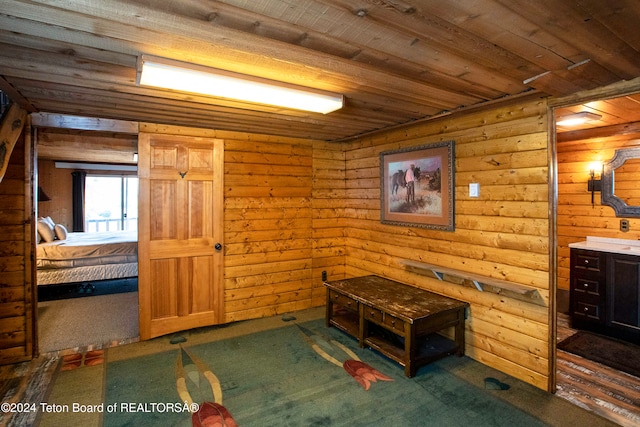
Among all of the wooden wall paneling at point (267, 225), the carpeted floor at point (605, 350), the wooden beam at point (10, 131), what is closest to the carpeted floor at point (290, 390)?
the wooden wall paneling at point (267, 225)

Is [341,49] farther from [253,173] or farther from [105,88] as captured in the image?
[253,173]

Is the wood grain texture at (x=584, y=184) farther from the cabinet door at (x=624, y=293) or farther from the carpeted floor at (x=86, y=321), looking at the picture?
the carpeted floor at (x=86, y=321)

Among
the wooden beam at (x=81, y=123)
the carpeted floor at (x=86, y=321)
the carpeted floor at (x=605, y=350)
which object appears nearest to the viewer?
the carpeted floor at (x=605, y=350)

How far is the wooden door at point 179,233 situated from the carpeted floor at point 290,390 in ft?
1.27

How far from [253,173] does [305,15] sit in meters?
2.68

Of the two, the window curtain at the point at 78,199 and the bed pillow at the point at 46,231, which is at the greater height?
the window curtain at the point at 78,199

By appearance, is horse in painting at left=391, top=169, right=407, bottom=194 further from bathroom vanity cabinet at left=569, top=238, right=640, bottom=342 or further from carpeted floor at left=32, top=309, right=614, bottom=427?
bathroom vanity cabinet at left=569, top=238, right=640, bottom=342

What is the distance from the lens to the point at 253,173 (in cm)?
394

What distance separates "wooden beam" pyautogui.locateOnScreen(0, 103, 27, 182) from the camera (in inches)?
99.3

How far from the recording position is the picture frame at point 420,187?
10.3 feet

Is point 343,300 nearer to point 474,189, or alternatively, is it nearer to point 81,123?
point 474,189

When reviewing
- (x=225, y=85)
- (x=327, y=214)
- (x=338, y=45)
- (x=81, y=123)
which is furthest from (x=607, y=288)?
(x=81, y=123)

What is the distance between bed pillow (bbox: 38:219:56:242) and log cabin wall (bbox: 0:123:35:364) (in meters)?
2.59

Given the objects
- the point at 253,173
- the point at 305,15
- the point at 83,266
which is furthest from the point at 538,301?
the point at 83,266
